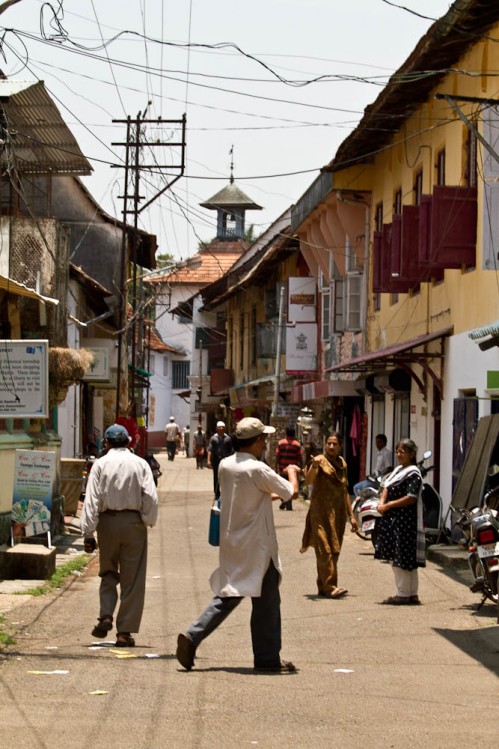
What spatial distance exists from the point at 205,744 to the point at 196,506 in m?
22.1

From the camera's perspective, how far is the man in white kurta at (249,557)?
894 cm

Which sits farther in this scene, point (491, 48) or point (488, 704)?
point (491, 48)

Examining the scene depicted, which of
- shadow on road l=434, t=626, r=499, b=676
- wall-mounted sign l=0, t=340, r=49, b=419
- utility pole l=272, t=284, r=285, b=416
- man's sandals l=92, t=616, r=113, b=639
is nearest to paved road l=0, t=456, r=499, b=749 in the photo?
shadow on road l=434, t=626, r=499, b=676

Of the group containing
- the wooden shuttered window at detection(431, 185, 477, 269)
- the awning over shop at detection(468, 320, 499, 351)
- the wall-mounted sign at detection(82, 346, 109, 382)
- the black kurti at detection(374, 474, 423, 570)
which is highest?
the wooden shuttered window at detection(431, 185, 477, 269)

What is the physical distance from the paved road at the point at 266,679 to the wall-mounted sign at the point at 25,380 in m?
2.66

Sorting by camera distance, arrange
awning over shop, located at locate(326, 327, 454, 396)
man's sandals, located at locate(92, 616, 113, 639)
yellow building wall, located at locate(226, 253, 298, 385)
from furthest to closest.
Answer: yellow building wall, located at locate(226, 253, 298, 385) → awning over shop, located at locate(326, 327, 454, 396) → man's sandals, located at locate(92, 616, 113, 639)

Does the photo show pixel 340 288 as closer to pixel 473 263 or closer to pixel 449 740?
pixel 473 263

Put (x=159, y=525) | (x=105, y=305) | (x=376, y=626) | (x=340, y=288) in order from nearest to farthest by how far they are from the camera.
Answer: (x=376, y=626) < (x=159, y=525) < (x=340, y=288) < (x=105, y=305)

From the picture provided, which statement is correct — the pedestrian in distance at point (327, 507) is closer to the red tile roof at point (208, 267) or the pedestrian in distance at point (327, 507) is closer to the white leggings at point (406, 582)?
the white leggings at point (406, 582)

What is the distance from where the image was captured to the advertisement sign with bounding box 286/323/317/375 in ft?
124

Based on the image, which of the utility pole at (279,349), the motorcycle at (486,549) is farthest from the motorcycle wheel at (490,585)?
the utility pole at (279,349)

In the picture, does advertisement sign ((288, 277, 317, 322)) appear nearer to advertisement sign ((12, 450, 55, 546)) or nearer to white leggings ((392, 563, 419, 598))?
advertisement sign ((12, 450, 55, 546))

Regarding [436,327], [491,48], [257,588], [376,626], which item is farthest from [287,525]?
[257,588]

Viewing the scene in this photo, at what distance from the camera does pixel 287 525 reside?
23844 millimetres
